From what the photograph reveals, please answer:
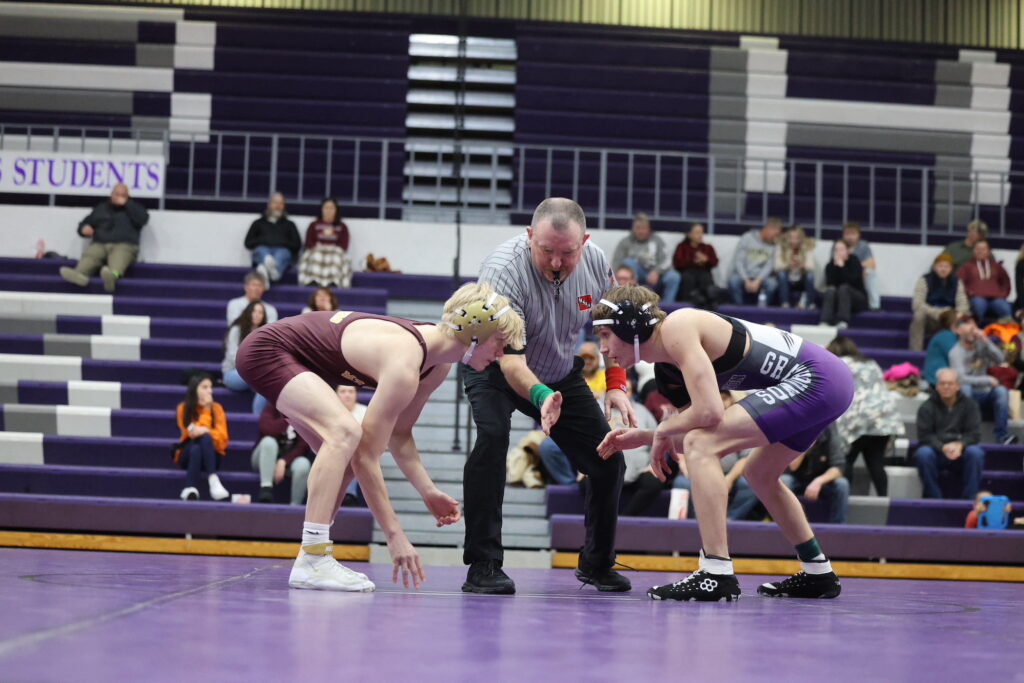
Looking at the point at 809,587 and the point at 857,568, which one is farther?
the point at 857,568

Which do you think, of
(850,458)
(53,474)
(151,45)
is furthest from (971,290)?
(151,45)

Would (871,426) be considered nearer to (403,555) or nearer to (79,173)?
(403,555)

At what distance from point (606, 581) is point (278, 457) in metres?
4.00

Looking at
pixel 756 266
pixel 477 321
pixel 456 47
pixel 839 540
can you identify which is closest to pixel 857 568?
pixel 839 540

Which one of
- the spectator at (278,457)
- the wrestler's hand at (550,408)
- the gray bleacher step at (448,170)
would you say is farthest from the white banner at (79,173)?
the wrestler's hand at (550,408)

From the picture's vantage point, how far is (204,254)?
11.3 meters

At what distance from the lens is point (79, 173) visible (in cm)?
1138

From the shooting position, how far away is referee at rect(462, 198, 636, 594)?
4.21 m

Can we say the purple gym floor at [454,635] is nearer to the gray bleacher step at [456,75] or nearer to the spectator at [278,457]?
the spectator at [278,457]

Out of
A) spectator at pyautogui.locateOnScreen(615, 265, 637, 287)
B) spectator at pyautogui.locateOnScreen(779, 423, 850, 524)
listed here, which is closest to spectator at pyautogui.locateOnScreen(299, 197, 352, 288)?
spectator at pyautogui.locateOnScreen(615, 265, 637, 287)

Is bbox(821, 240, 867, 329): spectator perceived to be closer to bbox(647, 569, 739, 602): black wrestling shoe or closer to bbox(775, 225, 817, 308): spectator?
bbox(775, 225, 817, 308): spectator

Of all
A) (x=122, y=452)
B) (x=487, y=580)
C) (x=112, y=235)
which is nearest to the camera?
(x=487, y=580)

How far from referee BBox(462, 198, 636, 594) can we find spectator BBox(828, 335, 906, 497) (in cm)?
408

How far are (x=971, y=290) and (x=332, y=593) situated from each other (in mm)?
8696
